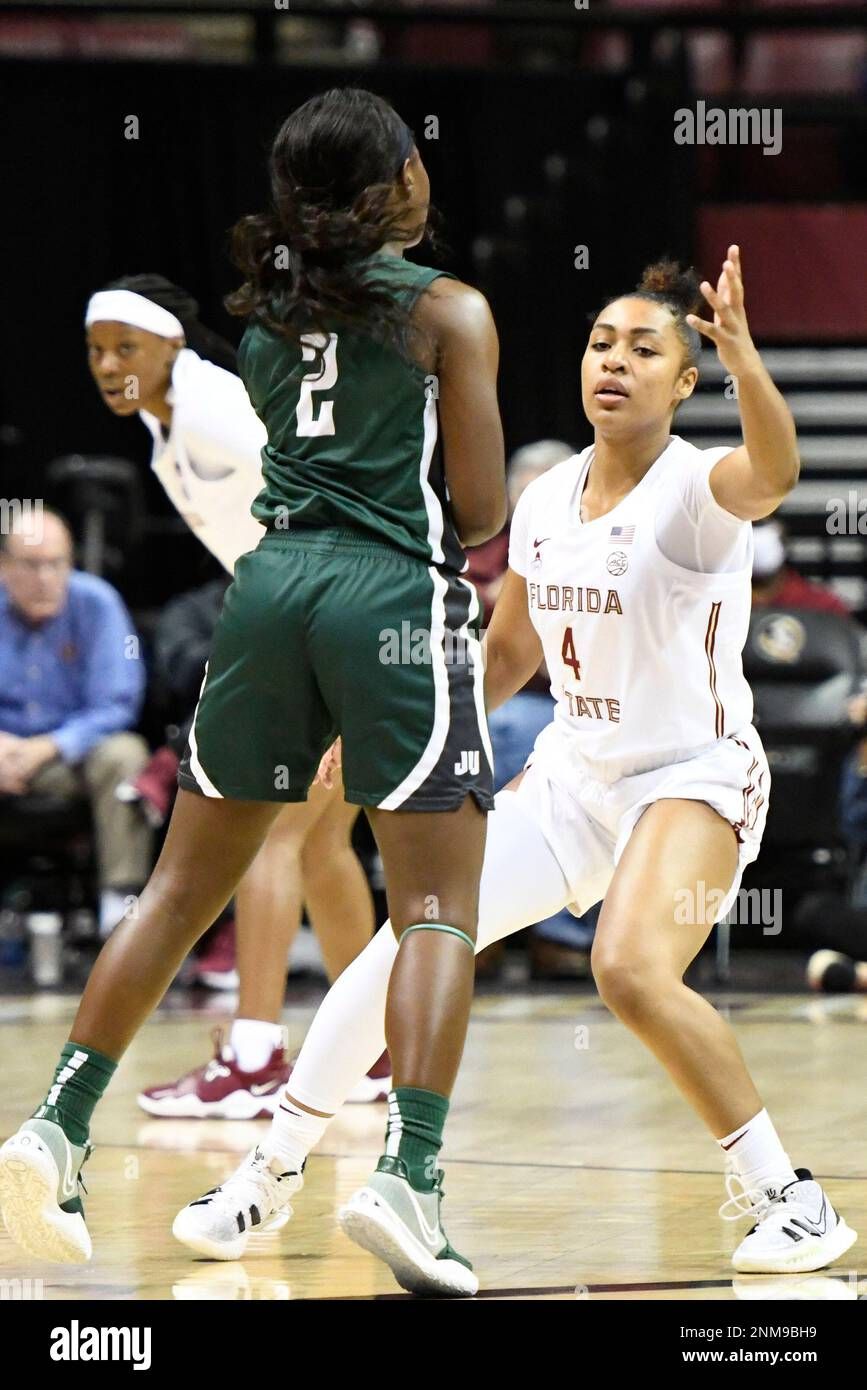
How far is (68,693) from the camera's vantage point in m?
8.13

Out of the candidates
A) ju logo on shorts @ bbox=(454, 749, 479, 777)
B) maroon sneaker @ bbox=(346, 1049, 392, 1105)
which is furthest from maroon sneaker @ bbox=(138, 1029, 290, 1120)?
ju logo on shorts @ bbox=(454, 749, 479, 777)

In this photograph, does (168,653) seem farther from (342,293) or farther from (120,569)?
(342,293)

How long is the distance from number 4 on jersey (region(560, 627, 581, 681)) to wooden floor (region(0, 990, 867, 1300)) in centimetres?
99

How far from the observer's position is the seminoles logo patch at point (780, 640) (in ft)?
26.4

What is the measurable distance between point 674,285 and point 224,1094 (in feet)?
7.67

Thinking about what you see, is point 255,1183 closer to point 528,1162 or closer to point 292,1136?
point 292,1136

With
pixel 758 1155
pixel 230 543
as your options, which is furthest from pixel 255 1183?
pixel 230 543

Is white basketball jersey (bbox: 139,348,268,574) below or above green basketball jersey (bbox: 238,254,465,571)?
above

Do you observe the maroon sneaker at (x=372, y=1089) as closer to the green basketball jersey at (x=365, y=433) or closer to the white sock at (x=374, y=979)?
the white sock at (x=374, y=979)

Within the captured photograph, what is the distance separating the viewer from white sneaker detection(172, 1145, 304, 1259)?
12.1 ft

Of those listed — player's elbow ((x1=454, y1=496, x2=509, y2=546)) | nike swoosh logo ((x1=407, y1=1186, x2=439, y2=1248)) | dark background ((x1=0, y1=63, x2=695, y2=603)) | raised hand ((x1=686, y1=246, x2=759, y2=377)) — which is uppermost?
dark background ((x1=0, y1=63, x2=695, y2=603))

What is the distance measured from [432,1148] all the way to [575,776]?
0.89 meters

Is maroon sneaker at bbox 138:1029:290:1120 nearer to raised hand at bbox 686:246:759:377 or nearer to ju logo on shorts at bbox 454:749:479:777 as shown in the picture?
ju logo on shorts at bbox 454:749:479:777

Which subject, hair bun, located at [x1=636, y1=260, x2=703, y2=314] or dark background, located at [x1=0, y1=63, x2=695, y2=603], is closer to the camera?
hair bun, located at [x1=636, y1=260, x2=703, y2=314]
